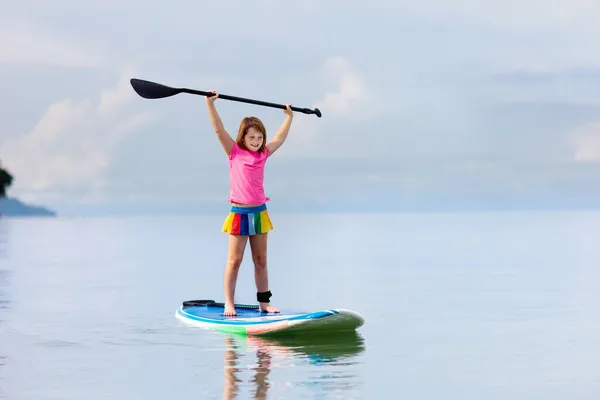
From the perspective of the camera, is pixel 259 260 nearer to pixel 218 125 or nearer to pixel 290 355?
pixel 218 125

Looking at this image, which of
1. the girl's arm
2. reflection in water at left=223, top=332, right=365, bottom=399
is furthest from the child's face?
reflection in water at left=223, top=332, right=365, bottom=399

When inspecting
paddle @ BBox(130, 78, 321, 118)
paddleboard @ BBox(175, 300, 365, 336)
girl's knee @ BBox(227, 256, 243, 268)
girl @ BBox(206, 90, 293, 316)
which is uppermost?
paddle @ BBox(130, 78, 321, 118)

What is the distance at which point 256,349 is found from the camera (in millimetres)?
9664

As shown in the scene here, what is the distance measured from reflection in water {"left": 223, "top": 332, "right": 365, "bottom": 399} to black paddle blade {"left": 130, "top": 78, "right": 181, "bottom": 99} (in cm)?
292

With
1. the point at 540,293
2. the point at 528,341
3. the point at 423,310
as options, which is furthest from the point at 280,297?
the point at 528,341

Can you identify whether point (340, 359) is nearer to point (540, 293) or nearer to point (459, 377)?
point (459, 377)

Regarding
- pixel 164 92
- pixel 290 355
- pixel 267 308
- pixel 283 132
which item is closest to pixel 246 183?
pixel 283 132

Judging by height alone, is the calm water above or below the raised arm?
below

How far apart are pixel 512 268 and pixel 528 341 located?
1110 cm

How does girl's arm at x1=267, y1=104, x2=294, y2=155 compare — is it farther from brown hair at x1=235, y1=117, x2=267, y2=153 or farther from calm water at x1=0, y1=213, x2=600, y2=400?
calm water at x1=0, y1=213, x2=600, y2=400

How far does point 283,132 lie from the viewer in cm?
1125

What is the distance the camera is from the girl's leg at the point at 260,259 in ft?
36.1

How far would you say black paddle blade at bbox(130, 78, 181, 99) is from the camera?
38.2 ft

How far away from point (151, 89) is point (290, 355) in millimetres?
4016
